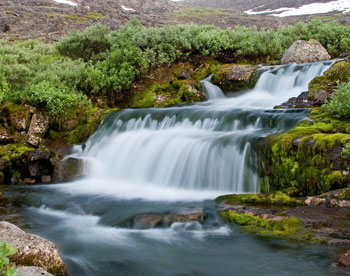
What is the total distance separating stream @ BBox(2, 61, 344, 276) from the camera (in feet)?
19.0

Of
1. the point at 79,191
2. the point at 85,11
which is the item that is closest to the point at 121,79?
the point at 79,191

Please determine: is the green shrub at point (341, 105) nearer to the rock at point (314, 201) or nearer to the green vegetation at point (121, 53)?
the rock at point (314, 201)

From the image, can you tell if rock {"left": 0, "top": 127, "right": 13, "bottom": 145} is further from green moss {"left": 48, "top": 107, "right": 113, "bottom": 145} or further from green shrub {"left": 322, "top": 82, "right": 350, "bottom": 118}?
green shrub {"left": 322, "top": 82, "right": 350, "bottom": 118}

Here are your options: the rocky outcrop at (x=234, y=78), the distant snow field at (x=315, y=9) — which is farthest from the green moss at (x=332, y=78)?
the distant snow field at (x=315, y=9)

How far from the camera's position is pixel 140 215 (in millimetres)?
7754

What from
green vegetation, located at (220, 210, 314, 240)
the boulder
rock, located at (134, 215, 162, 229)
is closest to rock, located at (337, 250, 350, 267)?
green vegetation, located at (220, 210, 314, 240)

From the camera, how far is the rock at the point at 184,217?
723 centimetres

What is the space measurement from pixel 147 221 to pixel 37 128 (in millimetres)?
7588

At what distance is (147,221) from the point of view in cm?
740

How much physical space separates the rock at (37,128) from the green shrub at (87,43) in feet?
23.8

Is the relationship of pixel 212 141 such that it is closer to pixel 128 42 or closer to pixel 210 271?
pixel 210 271

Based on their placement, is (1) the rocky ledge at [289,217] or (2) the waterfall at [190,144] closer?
(1) the rocky ledge at [289,217]

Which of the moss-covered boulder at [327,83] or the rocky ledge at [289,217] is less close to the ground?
the moss-covered boulder at [327,83]

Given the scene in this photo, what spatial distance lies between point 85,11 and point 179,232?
67437 mm
